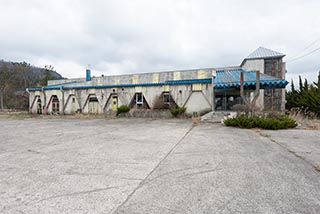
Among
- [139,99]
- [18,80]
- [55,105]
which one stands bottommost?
[55,105]

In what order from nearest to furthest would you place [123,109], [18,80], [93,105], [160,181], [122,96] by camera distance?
[160,181], [123,109], [122,96], [93,105], [18,80]

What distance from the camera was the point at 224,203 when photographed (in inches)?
90.1

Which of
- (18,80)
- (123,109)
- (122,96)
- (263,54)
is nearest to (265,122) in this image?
(123,109)

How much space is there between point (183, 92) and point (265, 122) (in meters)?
9.06

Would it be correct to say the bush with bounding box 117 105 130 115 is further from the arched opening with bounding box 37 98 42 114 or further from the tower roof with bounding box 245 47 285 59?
the tower roof with bounding box 245 47 285 59

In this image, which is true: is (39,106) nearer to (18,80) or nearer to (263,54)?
(18,80)

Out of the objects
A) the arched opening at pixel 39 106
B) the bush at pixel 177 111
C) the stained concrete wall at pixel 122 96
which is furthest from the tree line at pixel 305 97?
the arched opening at pixel 39 106

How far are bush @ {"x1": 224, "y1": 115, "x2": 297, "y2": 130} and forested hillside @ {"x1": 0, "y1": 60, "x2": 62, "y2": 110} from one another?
3758 cm

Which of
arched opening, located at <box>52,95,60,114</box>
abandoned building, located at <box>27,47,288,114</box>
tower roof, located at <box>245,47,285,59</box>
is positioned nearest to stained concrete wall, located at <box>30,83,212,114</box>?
abandoned building, located at <box>27,47,288,114</box>

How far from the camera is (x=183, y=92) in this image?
1755 cm

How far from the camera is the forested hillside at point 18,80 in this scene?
33.6 metres

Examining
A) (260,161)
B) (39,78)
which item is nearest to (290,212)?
(260,161)

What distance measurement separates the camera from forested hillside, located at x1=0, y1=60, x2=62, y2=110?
33594 millimetres

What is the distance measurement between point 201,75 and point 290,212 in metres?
21.3
